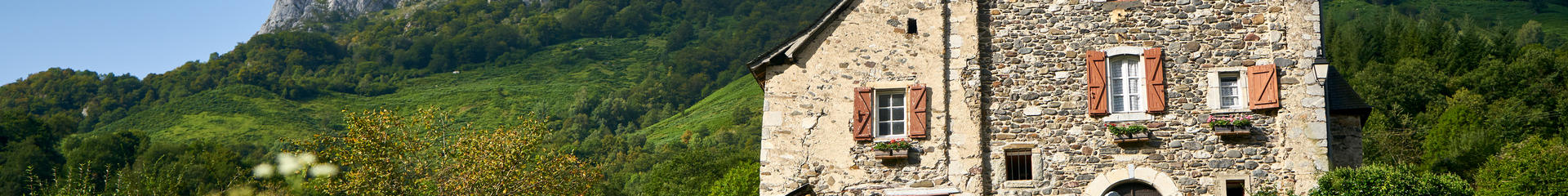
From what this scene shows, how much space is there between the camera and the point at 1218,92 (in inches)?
711

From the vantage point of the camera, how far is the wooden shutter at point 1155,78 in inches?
709

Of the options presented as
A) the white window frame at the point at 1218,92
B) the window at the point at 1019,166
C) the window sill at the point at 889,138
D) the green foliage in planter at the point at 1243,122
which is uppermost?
the white window frame at the point at 1218,92

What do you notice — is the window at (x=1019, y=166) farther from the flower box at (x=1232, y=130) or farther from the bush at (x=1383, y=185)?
the bush at (x=1383, y=185)

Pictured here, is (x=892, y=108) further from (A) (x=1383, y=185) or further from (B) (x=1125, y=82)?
(A) (x=1383, y=185)

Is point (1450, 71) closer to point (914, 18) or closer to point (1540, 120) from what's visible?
point (1540, 120)

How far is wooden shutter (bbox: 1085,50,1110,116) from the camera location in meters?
18.2

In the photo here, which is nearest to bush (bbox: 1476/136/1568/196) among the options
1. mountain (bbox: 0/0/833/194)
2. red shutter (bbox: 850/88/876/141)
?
red shutter (bbox: 850/88/876/141)

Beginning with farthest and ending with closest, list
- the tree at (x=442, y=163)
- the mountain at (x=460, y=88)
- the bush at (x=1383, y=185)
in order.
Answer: the mountain at (x=460, y=88) < the tree at (x=442, y=163) < the bush at (x=1383, y=185)

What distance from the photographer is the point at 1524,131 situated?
141ft

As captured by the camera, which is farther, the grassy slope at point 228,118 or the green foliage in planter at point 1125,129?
the grassy slope at point 228,118

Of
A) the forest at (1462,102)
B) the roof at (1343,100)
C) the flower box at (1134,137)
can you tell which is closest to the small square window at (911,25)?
the flower box at (1134,137)

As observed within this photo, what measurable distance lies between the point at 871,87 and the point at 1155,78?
3.79m

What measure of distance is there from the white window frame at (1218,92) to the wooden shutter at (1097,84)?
137 centimetres

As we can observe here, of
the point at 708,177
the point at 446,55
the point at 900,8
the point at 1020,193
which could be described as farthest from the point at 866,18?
the point at 446,55
